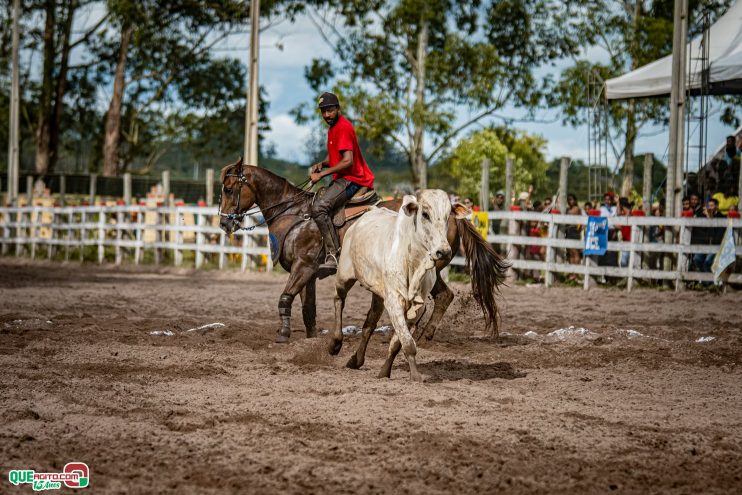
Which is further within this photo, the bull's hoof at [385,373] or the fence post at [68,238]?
the fence post at [68,238]

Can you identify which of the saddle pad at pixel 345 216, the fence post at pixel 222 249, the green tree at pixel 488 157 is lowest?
the fence post at pixel 222 249

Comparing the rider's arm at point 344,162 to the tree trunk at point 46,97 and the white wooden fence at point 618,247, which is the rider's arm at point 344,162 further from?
the tree trunk at point 46,97

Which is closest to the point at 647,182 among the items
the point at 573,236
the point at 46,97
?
the point at 573,236

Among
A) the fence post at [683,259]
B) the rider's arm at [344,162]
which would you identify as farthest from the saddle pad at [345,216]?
the fence post at [683,259]

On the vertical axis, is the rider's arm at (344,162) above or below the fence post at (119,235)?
above

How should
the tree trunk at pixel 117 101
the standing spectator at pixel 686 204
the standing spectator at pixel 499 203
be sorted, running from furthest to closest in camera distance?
the tree trunk at pixel 117 101, the standing spectator at pixel 499 203, the standing spectator at pixel 686 204

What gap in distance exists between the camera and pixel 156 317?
12.9m

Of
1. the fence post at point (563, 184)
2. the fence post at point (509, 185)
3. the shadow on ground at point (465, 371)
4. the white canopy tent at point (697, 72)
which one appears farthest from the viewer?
the fence post at point (509, 185)

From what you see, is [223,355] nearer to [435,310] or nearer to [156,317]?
[435,310]

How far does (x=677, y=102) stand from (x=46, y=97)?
33.1m

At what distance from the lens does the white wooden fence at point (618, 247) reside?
1681 cm

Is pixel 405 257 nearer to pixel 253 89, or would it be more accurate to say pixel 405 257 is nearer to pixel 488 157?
pixel 253 89


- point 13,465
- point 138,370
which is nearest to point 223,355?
point 138,370

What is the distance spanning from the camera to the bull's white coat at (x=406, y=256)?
297 inches
